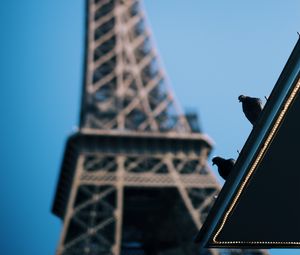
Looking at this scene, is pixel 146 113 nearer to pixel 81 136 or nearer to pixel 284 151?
pixel 81 136

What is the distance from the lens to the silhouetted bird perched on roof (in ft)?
19.9

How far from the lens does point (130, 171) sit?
90.4ft

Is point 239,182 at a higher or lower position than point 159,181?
higher

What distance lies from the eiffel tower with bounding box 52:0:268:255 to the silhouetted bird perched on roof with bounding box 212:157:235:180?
1680 cm

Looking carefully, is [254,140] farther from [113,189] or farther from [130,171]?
[130,171]

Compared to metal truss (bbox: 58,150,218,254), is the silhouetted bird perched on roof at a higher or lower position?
higher

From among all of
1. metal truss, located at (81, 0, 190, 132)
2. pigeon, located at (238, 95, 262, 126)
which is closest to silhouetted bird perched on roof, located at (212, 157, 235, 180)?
pigeon, located at (238, 95, 262, 126)

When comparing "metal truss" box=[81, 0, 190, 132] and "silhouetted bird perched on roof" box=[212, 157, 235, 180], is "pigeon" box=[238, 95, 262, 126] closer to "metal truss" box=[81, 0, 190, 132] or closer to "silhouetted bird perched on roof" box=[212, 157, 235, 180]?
"silhouetted bird perched on roof" box=[212, 157, 235, 180]

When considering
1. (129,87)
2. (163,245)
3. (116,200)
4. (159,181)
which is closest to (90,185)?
(116,200)

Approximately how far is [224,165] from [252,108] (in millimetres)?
883

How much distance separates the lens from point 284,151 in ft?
18.3

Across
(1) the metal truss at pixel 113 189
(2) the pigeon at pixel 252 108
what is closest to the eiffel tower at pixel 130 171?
(1) the metal truss at pixel 113 189

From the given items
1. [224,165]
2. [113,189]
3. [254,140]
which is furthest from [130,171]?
[254,140]

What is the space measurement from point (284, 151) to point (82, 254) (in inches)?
690
